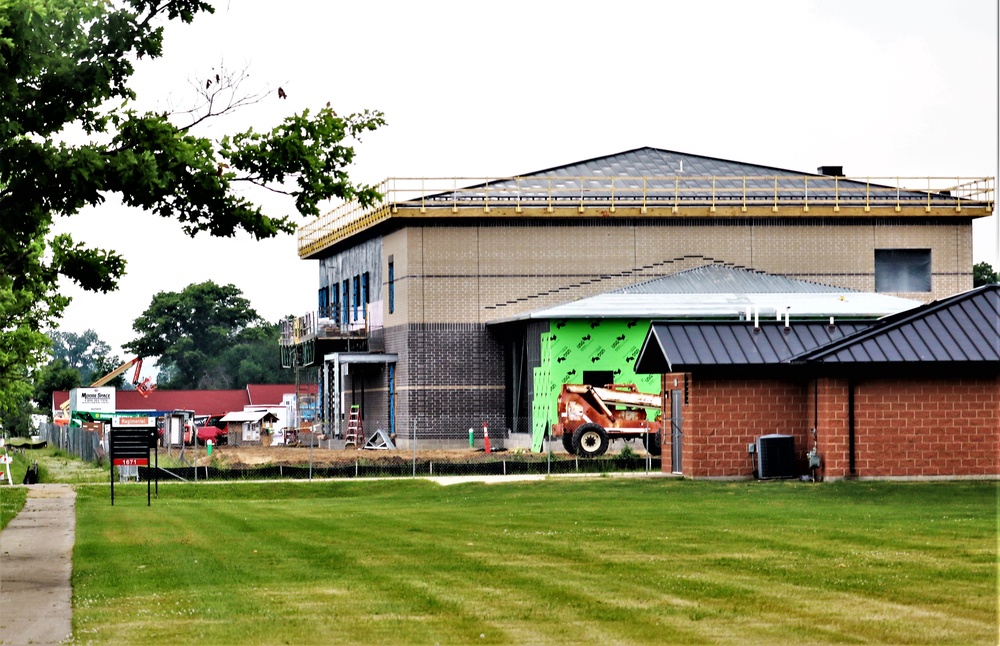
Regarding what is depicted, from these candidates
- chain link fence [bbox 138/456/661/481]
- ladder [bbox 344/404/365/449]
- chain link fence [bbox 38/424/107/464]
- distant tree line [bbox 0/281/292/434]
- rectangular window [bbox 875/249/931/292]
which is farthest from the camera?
distant tree line [bbox 0/281/292/434]

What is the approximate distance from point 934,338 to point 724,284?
25.7 m

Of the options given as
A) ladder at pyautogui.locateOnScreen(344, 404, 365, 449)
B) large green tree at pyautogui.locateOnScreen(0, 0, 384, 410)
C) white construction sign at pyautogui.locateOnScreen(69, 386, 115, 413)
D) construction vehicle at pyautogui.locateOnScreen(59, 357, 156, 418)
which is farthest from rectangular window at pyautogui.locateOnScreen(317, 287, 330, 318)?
large green tree at pyautogui.locateOnScreen(0, 0, 384, 410)

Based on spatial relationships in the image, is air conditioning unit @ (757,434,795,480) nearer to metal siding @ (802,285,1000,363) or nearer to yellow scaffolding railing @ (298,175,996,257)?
metal siding @ (802,285,1000,363)

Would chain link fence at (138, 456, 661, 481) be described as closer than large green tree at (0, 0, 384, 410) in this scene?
No

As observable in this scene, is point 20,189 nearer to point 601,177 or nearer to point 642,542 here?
point 642,542

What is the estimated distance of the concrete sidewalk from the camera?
13258 millimetres

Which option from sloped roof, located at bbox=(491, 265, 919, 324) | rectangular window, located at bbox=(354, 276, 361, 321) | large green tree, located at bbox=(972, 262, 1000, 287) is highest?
large green tree, located at bbox=(972, 262, 1000, 287)

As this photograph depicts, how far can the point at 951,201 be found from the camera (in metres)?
60.4

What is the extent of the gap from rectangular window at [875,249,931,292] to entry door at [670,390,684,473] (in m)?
27.1

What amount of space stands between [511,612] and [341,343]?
175 ft

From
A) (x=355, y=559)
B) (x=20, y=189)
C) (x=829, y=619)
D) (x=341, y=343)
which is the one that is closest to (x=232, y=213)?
(x=20, y=189)

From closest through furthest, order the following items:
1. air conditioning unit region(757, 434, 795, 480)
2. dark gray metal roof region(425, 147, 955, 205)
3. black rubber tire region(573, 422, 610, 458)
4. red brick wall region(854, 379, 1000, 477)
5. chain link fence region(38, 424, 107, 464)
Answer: red brick wall region(854, 379, 1000, 477), air conditioning unit region(757, 434, 795, 480), black rubber tire region(573, 422, 610, 458), chain link fence region(38, 424, 107, 464), dark gray metal roof region(425, 147, 955, 205)

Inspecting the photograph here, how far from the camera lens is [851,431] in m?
31.3

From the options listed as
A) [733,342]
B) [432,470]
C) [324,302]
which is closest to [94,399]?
[324,302]
